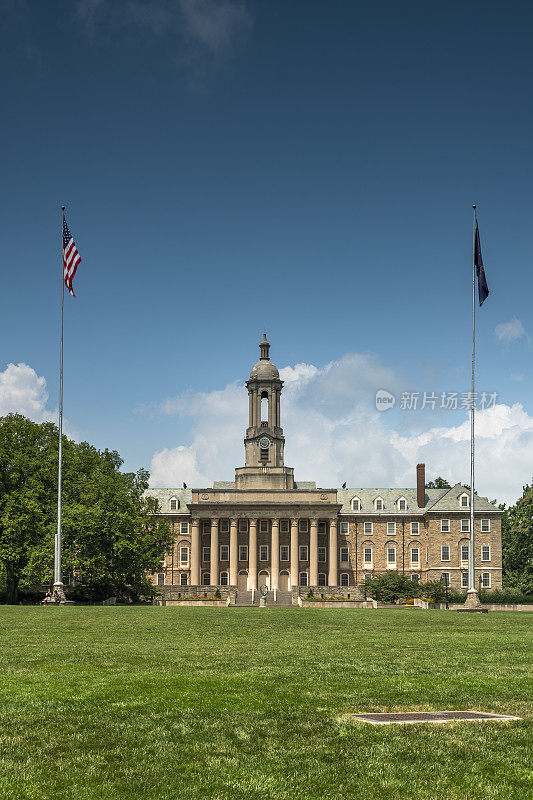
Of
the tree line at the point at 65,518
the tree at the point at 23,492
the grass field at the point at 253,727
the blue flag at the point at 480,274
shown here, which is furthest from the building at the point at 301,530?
the grass field at the point at 253,727

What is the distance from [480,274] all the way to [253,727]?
46332 millimetres

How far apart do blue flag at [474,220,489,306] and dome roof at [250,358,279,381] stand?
191 ft

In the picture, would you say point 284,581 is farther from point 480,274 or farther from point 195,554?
point 480,274

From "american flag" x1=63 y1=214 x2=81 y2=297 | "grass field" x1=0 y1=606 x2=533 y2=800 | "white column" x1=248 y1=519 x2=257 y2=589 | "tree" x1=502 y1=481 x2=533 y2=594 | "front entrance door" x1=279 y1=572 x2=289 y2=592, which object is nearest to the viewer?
"grass field" x1=0 y1=606 x2=533 y2=800

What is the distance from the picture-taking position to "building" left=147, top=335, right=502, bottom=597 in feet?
332

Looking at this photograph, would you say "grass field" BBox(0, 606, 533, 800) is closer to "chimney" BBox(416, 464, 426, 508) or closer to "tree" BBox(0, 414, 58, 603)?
"tree" BBox(0, 414, 58, 603)

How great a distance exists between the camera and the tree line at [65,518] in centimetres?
5897

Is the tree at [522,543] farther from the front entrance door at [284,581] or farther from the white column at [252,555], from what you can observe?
the white column at [252,555]

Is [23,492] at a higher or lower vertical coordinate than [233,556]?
higher

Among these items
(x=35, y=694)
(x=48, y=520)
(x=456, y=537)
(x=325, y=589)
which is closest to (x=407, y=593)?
(x=325, y=589)

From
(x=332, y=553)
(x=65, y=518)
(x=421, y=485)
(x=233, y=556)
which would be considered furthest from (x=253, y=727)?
(x=421, y=485)

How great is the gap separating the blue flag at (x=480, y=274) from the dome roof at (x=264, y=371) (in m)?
58.2

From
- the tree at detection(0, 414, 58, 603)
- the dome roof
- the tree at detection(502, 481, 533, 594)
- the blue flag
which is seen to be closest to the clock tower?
the dome roof

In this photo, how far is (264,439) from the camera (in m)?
107
